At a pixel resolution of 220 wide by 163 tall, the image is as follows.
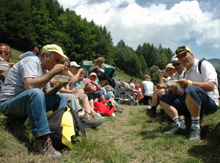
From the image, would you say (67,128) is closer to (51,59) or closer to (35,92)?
(35,92)

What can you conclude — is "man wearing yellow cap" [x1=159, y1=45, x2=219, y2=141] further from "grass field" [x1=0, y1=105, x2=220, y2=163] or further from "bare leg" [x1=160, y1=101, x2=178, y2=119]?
"grass field" [x1=0, y1=105, x2=220, y2=163]

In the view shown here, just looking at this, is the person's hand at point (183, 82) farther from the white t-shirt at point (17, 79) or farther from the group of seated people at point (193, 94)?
the white t-shirt at point (17, 79)

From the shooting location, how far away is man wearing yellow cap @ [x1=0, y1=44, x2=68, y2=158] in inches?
74.7

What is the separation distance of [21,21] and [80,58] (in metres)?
13.9

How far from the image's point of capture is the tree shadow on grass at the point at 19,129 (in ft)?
7.30

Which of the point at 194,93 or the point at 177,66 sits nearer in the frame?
the point at 194,93

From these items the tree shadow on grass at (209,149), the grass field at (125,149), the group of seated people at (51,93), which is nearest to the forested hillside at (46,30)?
the group of seated people at (51,93)

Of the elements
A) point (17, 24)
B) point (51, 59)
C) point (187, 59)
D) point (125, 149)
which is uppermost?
point (17, 24)

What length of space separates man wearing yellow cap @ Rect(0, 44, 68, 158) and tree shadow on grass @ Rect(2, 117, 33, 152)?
22 cm

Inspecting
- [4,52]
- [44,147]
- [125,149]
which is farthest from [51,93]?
[4,52]

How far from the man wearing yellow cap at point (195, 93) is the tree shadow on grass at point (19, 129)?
7.53ft

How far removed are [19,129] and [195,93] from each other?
275 centimetres

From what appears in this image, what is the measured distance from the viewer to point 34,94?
1.89m

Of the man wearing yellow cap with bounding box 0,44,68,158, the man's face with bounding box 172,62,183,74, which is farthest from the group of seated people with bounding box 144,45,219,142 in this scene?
the man wearing yellow cap with bounding box 0,44,68,158
